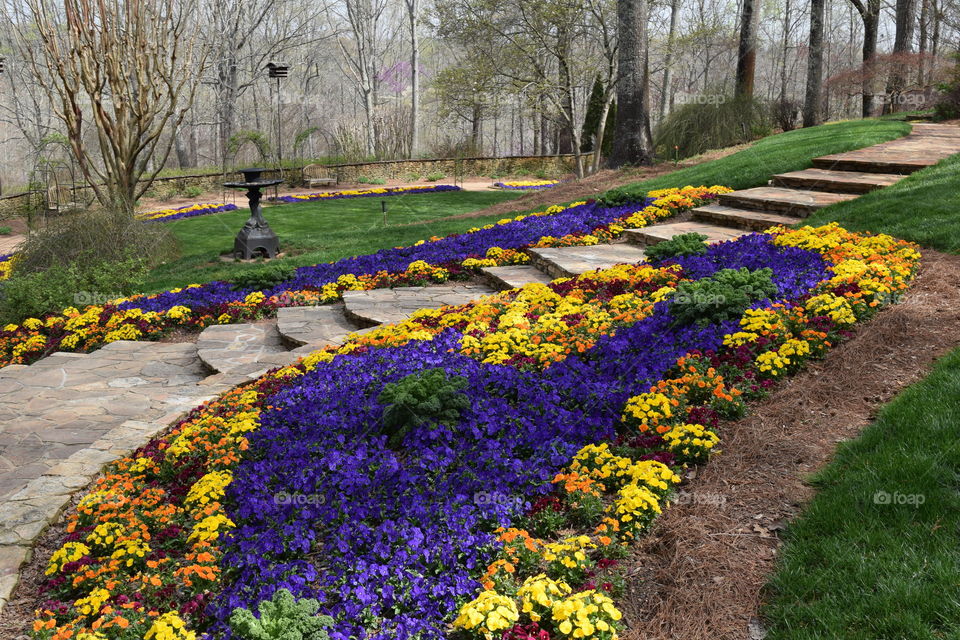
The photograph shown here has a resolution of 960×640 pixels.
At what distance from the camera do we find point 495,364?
4461 mm

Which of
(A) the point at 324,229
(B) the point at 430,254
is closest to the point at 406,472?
(B) the point at 430,254

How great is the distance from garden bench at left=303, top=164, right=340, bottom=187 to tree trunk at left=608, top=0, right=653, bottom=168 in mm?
11952

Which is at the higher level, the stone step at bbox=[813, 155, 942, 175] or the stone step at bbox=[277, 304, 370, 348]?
the stone step at bbox=[813, 155, 942, 175]

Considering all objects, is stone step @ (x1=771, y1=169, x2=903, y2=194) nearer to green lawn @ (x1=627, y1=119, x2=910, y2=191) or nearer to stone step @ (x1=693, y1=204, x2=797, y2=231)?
green lawn @ (x1=627, y1=119, x2=910, y2=191)

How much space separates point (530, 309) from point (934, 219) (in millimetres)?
3771

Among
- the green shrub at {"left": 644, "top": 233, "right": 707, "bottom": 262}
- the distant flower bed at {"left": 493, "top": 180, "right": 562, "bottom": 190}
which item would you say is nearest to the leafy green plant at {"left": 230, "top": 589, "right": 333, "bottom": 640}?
the green shrub at {"left": 644, "top": 233, "right": 707, "bottom": 262}

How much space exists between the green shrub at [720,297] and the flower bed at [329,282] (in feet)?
11.8

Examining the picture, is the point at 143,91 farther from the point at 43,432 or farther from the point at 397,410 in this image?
the point at 397,410

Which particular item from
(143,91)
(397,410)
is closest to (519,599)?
(397,410)

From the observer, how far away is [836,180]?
801cm

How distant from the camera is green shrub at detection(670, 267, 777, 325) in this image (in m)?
4.43
